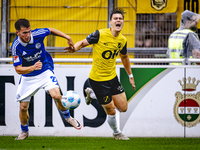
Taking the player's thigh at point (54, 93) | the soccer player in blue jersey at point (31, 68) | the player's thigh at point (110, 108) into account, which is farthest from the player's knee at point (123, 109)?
the player's thigh at point (54, 93)

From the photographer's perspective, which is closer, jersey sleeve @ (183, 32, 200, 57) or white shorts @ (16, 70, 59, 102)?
white shorts @ (16, 70, 59, 102)

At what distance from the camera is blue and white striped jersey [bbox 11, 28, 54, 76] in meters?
5.89

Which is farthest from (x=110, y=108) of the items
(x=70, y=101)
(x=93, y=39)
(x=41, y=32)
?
(x=41, y=32)

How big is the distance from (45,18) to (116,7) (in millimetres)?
2036

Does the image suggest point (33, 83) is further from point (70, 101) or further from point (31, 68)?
point (70, 101)

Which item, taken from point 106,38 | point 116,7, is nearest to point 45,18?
point 116,7

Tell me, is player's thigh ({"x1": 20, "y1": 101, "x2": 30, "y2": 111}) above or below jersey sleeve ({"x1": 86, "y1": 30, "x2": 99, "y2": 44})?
below

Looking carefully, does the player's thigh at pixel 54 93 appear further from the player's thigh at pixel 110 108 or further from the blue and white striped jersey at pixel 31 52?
the player's thigh at pixel 110 108

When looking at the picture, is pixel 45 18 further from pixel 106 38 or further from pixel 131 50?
pixel 106 38

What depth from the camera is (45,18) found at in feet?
32.7

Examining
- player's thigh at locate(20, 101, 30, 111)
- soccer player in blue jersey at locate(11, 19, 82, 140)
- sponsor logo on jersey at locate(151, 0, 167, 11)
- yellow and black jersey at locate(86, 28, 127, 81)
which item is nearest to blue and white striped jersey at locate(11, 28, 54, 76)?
soccer player in blue jersey at locate(11, 19, 82, 140)

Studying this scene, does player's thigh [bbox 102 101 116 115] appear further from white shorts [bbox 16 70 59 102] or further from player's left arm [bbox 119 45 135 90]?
white shorts [bbox 16 70 59 102]

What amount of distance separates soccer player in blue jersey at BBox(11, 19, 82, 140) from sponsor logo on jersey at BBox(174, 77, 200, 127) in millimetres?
1935

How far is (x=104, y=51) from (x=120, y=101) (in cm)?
96
